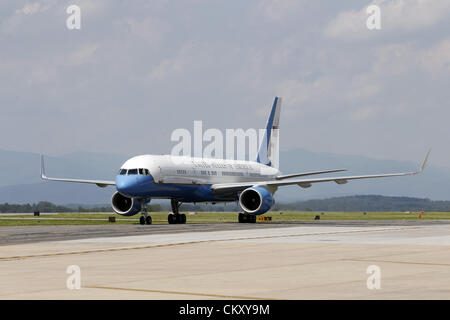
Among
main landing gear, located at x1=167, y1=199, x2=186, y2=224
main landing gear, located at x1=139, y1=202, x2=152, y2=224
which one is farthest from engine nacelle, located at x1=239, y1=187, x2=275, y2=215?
main landing gear, located at x1=139, y1=202, x2=152, y2=224

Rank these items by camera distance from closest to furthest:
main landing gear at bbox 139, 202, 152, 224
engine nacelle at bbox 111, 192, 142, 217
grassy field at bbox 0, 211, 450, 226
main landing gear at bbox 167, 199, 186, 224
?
main landing gear at bbox 139, 202, 152, 224 → main landing gear at bbox 167, 199, 186, 224 → engine nacelle at bbox 111, 192, 142, 217 → grassy field at bbox 0, 211, 450, 226

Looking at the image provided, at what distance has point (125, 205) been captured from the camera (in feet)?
170

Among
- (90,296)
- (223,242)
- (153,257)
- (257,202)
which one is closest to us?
(90,296)

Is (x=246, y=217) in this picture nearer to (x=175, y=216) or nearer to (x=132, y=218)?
(x=175, y=216)

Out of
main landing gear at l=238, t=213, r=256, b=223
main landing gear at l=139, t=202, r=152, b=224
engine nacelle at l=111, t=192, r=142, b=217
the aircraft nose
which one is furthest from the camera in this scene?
main landing gear at l=238, t=213, r=256, b=223

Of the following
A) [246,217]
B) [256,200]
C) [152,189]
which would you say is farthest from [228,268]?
[246,217]

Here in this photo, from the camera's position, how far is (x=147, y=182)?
46.7 metres

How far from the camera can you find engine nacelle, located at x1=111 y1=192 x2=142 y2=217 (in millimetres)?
51219

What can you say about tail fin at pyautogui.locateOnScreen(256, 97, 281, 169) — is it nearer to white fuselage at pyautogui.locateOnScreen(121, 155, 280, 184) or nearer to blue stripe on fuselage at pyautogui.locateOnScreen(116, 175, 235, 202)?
white fuselage at pyautogui.locateOnScreen(121, 155, 280, 184)

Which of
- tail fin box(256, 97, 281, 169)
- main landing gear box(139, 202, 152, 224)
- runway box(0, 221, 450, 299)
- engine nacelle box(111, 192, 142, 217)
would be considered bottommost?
runway box(0, 221, 450, 299)

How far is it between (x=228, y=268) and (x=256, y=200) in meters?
32.3

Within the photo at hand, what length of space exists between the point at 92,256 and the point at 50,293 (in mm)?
8479
